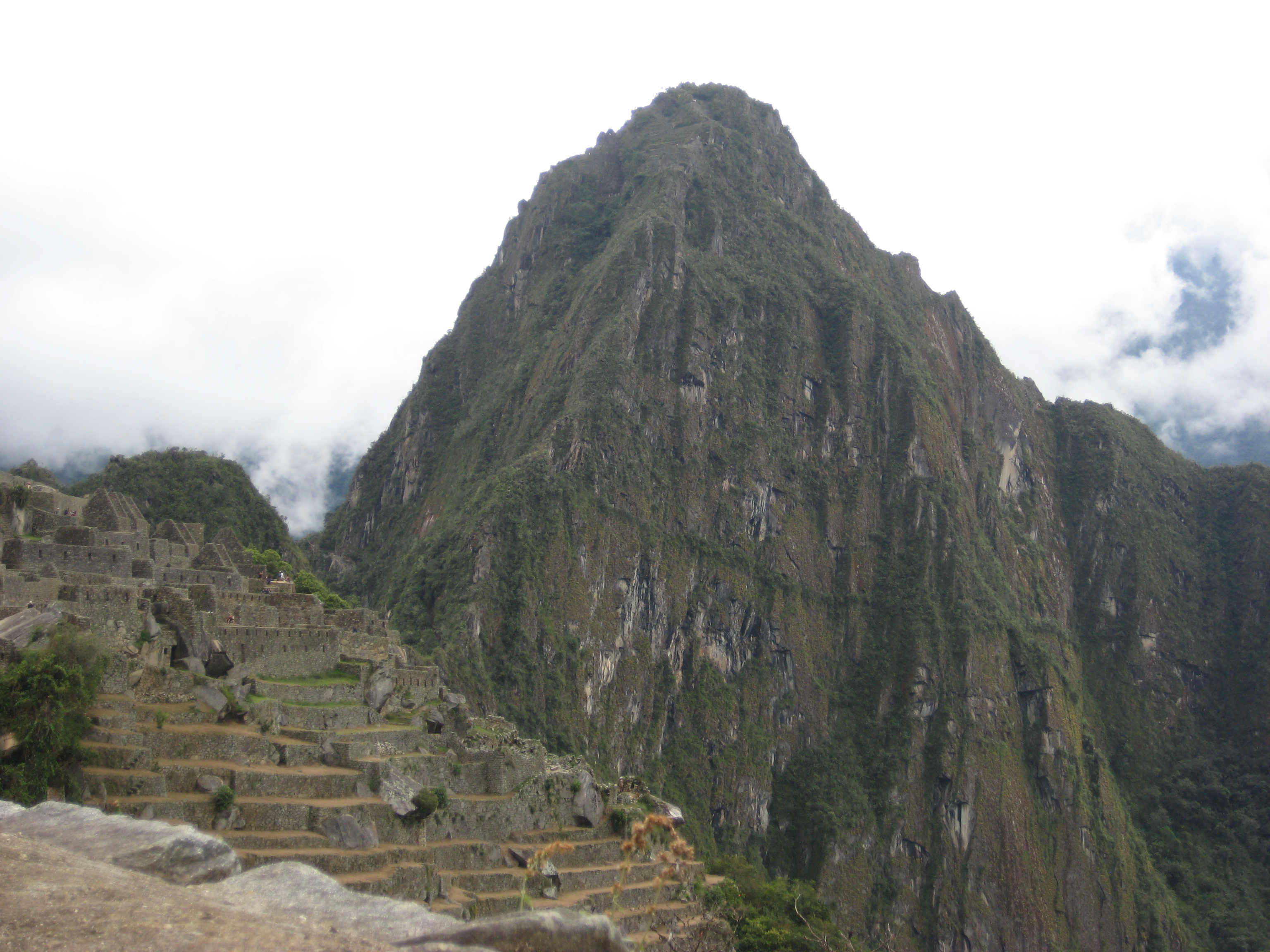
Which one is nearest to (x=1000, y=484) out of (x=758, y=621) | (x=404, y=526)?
(x=758, y=621)

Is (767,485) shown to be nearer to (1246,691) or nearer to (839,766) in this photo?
(839,766)

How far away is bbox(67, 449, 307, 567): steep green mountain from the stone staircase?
4021cm

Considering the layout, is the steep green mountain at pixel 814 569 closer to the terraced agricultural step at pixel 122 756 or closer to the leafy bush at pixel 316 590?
the leafy bush at pixel 316 590

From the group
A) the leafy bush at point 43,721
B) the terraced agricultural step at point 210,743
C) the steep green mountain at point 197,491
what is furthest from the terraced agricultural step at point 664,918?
the steep green mountain at point 197,491

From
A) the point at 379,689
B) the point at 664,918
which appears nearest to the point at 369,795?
the point at 379,689

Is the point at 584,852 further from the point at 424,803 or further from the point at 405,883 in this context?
the point at 405,883

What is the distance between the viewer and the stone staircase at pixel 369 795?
66.3 ft

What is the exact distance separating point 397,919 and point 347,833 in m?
15.2

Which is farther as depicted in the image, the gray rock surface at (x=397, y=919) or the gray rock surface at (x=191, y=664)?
the gray rock surface at (x=191, y=664)

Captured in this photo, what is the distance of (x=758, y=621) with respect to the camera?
130 m

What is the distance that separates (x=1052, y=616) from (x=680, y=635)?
219 feet

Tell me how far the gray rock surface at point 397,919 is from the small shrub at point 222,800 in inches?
471

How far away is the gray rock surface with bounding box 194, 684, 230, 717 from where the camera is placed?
23.4m

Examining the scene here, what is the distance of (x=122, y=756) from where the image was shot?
19672 millimetres
